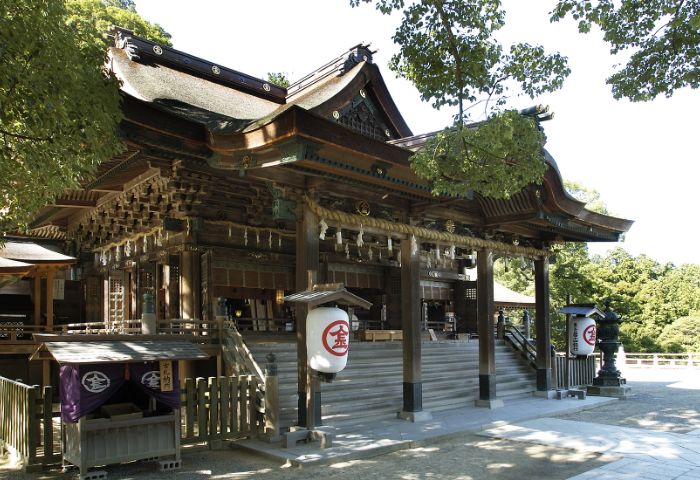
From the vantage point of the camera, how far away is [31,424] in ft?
24.7

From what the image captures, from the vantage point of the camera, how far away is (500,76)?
27.5 feet

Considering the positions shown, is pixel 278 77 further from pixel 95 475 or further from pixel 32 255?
pixel 95 475

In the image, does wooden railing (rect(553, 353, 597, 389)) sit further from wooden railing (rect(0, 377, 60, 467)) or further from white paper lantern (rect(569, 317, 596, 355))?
wooden railing (rect(0, 377, 60, 467))

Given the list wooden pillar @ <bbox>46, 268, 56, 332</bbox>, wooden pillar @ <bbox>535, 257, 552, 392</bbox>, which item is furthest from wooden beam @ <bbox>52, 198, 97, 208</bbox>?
wooden pillar @ <bbox>535, 257, 552, 392</bbox>

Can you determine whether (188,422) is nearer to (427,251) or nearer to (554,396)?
(554,396)

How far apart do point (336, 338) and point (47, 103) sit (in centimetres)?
497

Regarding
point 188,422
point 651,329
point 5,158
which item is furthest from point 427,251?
point 651,329

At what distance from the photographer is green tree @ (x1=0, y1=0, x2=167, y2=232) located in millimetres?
6797

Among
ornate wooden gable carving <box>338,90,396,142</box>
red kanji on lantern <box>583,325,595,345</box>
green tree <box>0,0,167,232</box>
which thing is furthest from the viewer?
ornate wooden gable carving <box>338,90,396,142</box>

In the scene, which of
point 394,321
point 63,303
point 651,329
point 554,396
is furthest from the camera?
point 651,329

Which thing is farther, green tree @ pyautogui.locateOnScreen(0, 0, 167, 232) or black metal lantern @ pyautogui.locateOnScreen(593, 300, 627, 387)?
black metal lantern @ pyautogui.locateOnScreen(593, 300, 627, 387)

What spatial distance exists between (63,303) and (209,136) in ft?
34.3

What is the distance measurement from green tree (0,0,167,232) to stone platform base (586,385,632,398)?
13373 millimetres

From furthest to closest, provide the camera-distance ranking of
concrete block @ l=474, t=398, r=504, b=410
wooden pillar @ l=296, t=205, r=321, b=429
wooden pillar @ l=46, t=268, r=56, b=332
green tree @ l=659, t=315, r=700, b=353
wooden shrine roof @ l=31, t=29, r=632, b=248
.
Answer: green tree @ l=659, t=315, r=700, b=353 < wooden pillar @ l=46, t=268, r=56, b=332 < concrete block @ l=474, t=398, r=504, b=410 < wooden pillar @ l=296, t=205, r=321, b=429 < wooden shrine roof @ l=31, t=29, r=632, b=248
